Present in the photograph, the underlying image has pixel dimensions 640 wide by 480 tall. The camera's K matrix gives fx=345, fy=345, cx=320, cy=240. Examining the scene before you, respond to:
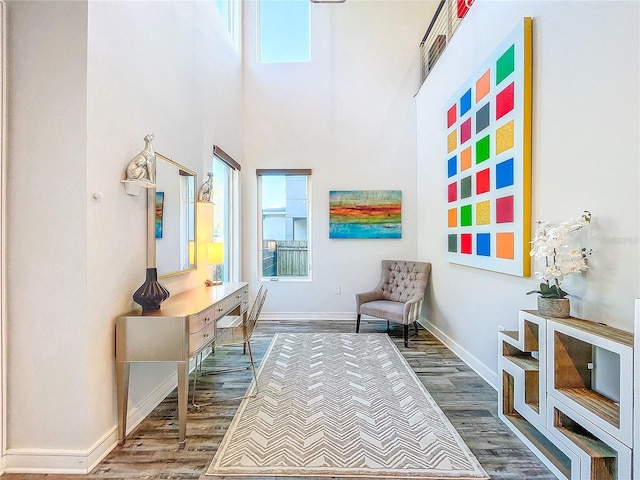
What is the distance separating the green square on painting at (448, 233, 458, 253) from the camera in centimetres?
370

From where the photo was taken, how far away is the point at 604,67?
1798mm

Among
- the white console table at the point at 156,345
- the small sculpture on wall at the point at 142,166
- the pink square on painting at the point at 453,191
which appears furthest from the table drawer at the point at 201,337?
the pink square on painting at the point at 453,191

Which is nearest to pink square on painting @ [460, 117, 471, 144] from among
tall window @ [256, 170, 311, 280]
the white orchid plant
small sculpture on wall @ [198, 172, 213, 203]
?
the white orchid plant

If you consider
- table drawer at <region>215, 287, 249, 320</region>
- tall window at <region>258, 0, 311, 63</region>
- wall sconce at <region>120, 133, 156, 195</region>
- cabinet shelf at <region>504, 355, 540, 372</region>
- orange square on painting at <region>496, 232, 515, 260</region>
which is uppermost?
tall window at <region>258, 0, 311, 63</region>

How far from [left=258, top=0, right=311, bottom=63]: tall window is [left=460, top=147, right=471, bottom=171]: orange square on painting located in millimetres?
3185

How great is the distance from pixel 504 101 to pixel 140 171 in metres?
2.73

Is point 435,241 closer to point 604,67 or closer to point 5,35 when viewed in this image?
point 604,67

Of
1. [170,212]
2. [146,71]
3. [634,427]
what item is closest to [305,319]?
[170,212]

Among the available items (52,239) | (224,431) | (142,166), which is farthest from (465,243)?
(52,239)

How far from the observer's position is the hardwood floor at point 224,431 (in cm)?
190

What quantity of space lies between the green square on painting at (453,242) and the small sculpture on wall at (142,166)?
2980 millimetres

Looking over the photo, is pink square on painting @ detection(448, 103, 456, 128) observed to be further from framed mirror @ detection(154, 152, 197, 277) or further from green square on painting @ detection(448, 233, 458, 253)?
framed mirror @ detection(154, 152, 197, 277)

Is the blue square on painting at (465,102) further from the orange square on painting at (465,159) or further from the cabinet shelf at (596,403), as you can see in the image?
the cabinet shelf at (596,403)

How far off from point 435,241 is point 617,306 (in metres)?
2.79
